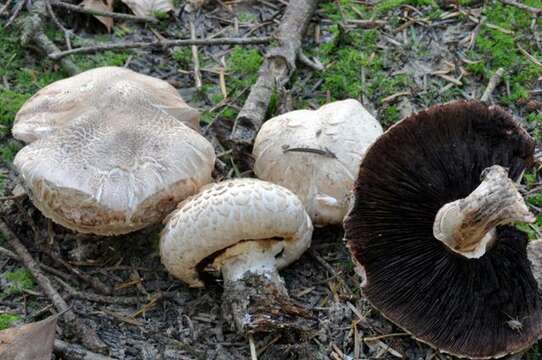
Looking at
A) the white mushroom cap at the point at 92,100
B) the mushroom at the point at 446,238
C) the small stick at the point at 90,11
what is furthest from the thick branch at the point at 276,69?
the small stick at the point at 90,11

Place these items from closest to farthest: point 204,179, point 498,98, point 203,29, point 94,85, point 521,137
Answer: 1. point 521,137
2. point 204,179
3. point 94,85
4. point 498,98
5. point 203,29

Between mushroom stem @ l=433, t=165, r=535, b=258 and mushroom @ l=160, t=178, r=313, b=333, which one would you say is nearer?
mushroom stem @ l=433, t=165, r=535, b=258

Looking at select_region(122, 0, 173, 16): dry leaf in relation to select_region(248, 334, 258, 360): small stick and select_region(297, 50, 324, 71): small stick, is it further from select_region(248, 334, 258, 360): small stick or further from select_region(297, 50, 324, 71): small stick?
select_region(248, 334, 258, 360): small stick

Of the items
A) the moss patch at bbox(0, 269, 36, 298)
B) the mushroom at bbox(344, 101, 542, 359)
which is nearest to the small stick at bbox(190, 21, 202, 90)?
the moss patch at bbox(0, 269, 36, 298)

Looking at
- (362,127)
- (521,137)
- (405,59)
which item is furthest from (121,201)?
(405,59)

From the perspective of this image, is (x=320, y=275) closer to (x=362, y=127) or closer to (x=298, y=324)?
(x=298, y=324)

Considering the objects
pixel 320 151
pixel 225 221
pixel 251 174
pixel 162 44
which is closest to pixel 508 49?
pixel 320 151

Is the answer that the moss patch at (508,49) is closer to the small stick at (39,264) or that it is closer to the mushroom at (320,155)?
the mushroom at (320,155)
